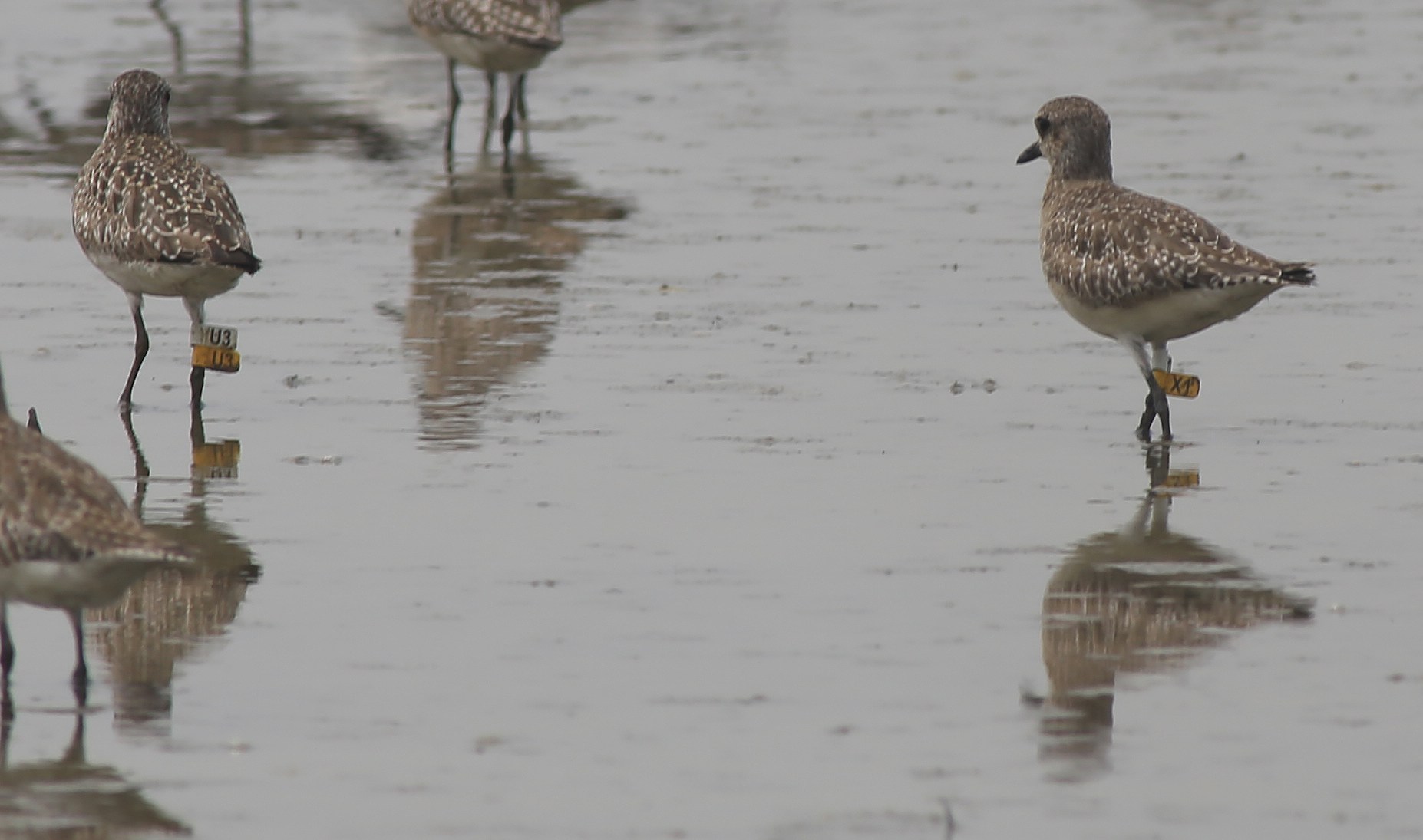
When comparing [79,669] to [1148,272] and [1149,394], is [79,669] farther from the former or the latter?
[1149,394]

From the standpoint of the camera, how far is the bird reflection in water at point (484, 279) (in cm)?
1308

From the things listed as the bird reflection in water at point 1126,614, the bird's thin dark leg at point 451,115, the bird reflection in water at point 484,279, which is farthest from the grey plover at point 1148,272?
the bird's thin dark leg at point 451,115

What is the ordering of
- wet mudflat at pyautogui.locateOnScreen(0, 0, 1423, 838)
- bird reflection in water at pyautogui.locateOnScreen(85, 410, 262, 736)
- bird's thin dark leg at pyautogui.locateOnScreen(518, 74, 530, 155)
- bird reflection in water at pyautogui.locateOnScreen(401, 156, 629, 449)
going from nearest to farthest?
wet mudflat at pyautogui.locateOnScreen(0, 0, 1423, 838)
bird reflection in water at pyautogui.locateOnScreen(85, 410, 262, 736)
bird reflection in water at pyautogui.locateOnScreen(401, 156, 629, 449)
bird's thin dark leg at pyautogui.locateOnScreen(518, 74, 530, 155)

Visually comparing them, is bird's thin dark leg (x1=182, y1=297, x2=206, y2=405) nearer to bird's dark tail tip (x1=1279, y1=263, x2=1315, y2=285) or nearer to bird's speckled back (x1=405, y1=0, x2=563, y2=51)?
bird's dark tail tip (x1=1279, y1=263, x2=1315, y2=285)

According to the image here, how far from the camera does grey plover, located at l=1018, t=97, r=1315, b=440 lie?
11.4m

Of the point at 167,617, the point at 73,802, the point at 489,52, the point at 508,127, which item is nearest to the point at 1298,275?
the point at 167,617

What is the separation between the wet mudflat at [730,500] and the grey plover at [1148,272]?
51 centimetres

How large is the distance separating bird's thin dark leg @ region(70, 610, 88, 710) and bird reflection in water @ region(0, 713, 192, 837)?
42 centimetres

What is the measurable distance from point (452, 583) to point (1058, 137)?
15.8 ft

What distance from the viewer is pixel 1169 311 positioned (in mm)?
11695

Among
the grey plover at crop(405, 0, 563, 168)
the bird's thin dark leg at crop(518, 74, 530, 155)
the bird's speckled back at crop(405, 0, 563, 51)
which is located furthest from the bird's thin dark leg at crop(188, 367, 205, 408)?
the bird's thin dark leg at crop(518, 74, 530, 155)

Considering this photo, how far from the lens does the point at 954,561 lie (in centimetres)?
988

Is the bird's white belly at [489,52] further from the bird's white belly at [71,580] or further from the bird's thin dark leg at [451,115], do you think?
the bird's white belly at [71,580]

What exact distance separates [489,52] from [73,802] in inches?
586
